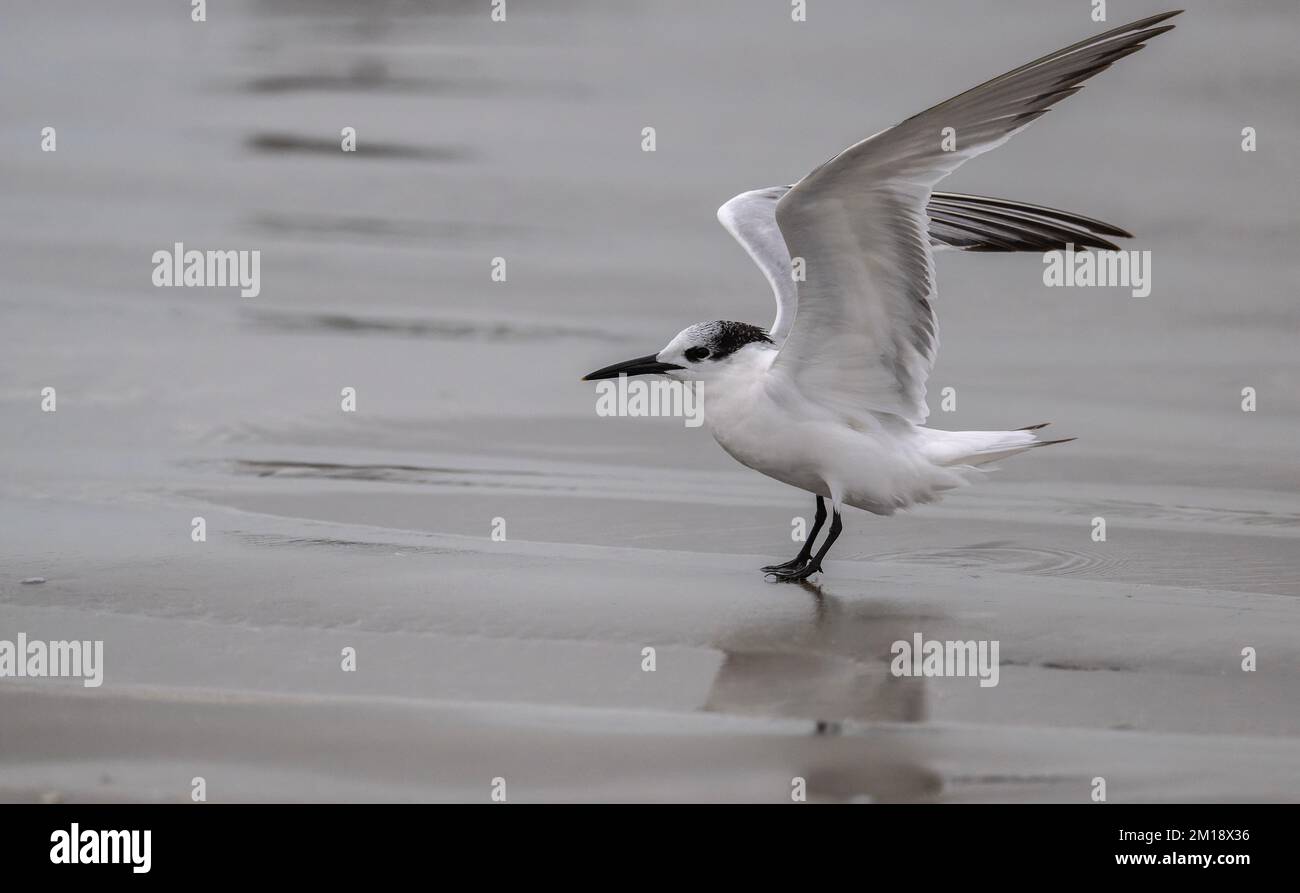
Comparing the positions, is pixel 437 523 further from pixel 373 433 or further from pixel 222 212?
pixel 222 212

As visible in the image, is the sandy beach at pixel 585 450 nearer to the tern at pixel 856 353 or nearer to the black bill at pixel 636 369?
the tern at pixel 856 353

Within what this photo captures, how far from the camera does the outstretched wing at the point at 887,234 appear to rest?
487cm

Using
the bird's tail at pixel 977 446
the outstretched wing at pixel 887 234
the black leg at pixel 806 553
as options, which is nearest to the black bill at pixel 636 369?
the outstretched wing at pixel 887 234

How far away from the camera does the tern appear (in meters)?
5.07

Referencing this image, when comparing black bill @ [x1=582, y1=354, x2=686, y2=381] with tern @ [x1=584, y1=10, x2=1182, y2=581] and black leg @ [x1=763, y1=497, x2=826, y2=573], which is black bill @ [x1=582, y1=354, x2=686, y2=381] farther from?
black leg @ [x1=763, y1=497, x2=826, y2=573]

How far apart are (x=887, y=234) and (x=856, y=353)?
55 centimetres

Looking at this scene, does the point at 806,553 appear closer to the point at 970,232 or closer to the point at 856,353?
the point at 856,353

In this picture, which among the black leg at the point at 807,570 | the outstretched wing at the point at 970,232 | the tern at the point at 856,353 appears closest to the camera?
the tern at the point at 856,353

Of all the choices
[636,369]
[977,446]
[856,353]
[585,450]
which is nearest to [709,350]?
[636,369]

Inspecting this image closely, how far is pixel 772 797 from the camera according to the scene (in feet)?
12.2

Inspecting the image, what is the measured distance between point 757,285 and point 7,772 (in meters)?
7.82

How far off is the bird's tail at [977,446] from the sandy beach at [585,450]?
435 mm

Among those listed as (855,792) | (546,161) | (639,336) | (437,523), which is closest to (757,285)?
(639,336)

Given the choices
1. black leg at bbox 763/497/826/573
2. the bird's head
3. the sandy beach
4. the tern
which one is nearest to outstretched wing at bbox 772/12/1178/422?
the tern
